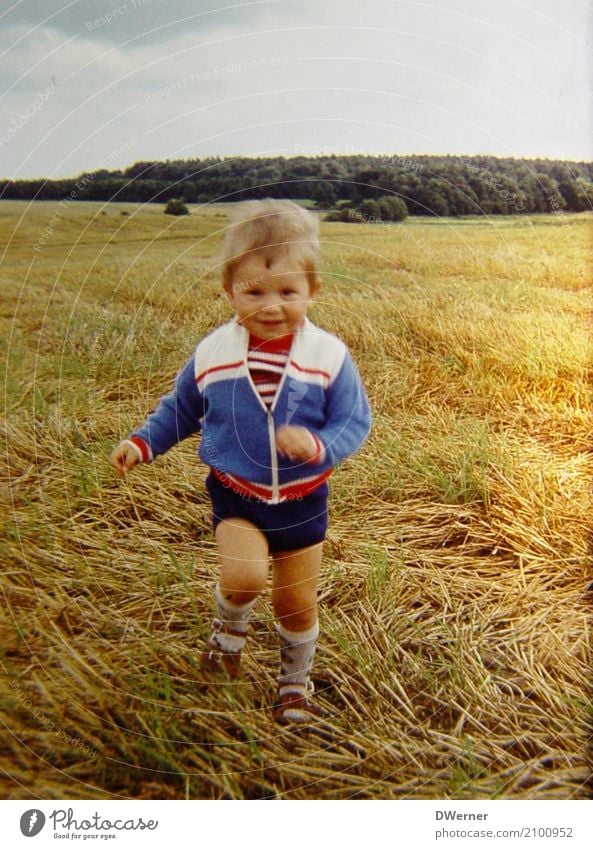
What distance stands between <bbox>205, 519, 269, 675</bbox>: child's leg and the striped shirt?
0.58 ft

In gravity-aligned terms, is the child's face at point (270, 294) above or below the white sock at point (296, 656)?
above

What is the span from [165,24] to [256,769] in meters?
1.07

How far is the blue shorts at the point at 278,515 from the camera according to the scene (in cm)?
94

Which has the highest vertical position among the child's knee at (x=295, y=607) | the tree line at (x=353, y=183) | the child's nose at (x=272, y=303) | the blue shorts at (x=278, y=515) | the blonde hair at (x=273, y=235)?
the tree line at (x=353, y=183)

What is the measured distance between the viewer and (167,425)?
0.95 metres

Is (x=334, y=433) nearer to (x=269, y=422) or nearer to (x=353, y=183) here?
(x=269, y=422)

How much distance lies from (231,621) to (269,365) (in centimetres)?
36

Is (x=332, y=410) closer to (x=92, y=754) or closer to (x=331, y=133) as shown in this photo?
(x=331, y=133)

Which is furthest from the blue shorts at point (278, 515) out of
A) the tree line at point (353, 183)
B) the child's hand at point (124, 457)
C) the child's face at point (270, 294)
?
the tree line at point (353, 183)

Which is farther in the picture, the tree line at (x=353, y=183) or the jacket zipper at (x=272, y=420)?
the tree line at (x=353, y=183)

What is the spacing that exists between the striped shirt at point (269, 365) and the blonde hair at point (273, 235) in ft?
0.28

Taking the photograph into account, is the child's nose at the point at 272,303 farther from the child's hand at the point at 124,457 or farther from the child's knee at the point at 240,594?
the child's knee at the point at 240,594

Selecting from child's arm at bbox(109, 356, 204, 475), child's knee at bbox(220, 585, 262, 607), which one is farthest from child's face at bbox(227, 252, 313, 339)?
child's knee at bbox(220, 585, 262, 607)

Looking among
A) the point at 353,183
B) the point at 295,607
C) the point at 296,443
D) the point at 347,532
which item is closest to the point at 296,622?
the point at 295,607
